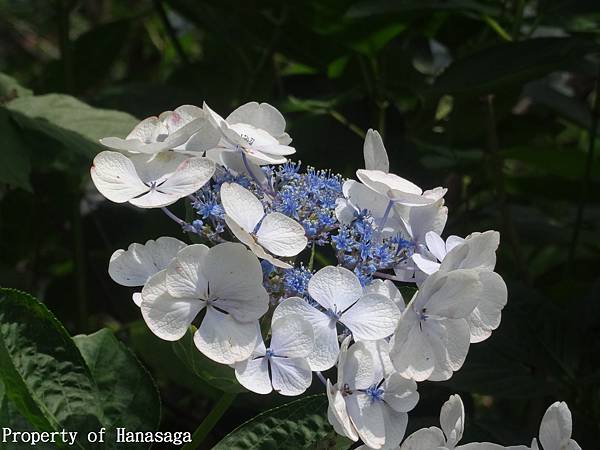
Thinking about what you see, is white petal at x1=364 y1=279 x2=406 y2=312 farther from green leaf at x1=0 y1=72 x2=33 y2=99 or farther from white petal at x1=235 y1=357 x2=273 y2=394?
green leaf at x1=0 y1=72 x2=33 y2=99

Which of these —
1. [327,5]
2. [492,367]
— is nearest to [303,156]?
[327,5]

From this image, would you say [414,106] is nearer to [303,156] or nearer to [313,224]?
[303,156]

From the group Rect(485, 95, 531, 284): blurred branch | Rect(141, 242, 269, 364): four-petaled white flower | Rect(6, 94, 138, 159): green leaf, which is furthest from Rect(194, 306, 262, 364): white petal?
Rect(485, 95, 531, 284): blurred branch

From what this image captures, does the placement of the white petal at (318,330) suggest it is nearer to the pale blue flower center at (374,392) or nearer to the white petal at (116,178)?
the pale blue flower center at (374,392)

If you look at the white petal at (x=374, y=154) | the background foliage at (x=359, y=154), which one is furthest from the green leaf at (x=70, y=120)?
the white petal at (x=374, y=154)

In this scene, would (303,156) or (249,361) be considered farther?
(303,156)

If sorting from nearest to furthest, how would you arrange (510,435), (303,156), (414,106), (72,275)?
(510,435) → (303,156) → (414,106) → (72,275)

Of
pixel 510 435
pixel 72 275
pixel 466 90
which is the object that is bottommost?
pixel 72 275
